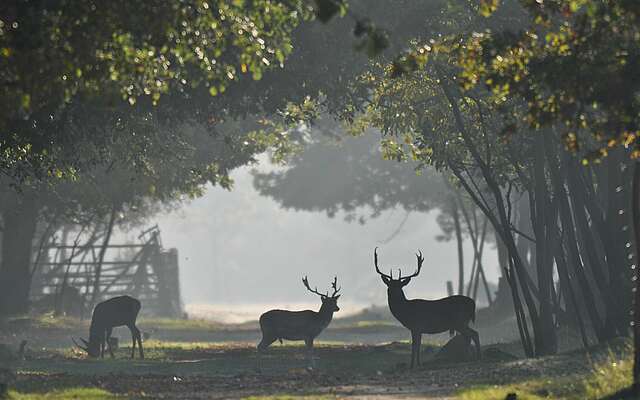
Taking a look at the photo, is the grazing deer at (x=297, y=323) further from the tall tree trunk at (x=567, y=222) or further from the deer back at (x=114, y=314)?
the tall tree trunk at (x=567, y=222)

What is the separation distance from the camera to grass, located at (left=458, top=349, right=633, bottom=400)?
15039mm

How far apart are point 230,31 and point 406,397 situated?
553 cm

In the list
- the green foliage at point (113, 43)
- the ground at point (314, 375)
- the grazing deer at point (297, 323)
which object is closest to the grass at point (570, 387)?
the ground at point (314, 375)

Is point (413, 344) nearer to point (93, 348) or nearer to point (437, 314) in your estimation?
point (437, 314)

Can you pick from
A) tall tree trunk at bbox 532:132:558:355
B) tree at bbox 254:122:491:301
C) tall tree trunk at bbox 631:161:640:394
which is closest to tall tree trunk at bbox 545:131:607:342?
tall tree trunk at bbox 532:132:558:355

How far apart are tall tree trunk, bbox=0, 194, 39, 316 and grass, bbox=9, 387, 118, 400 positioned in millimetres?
26043

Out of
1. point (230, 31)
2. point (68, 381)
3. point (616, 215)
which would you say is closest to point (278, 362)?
point (68, 381)

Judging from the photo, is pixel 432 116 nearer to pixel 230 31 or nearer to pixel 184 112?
pixel 184 112

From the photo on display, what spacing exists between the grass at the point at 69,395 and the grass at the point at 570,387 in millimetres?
5169

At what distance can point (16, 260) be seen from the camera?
43.1m

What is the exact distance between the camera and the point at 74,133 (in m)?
24.1

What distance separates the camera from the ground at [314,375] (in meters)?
16.3

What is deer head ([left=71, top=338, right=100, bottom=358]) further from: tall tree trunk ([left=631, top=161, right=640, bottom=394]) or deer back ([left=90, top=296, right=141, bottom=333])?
tall tree trunk ([left=631, top=161, right=640, bottom=394])

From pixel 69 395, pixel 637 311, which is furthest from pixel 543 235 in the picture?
pixel 69 395
